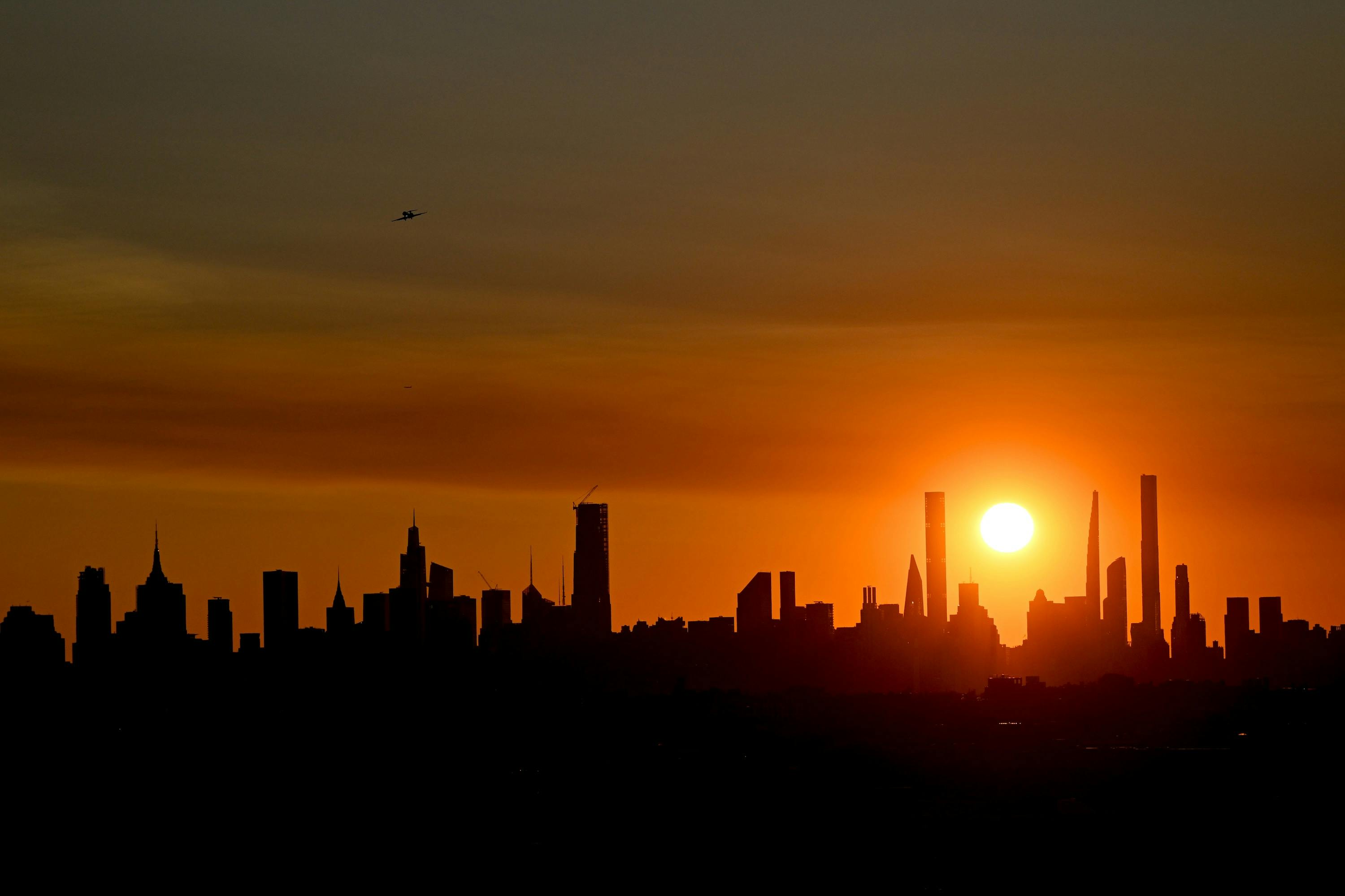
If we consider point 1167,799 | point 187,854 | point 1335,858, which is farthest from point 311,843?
point 1167,799

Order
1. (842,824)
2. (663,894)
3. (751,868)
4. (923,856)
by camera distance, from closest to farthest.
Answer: (663,894), (751,868), (923,856), (842,824)

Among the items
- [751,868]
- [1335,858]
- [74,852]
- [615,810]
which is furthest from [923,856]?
[74,852]

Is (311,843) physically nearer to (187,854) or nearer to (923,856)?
(187,854)

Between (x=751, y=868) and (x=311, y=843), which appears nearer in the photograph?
(x=751, y=868)

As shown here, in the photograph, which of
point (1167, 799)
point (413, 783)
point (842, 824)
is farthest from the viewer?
point (413, 783)

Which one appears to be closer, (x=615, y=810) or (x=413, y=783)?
(x=615, y=810)

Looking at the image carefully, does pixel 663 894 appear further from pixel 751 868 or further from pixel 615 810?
pixel 615 810

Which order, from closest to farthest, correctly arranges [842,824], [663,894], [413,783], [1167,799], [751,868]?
[663,894], [751,868], [842,824], [1167,799], [413,783]

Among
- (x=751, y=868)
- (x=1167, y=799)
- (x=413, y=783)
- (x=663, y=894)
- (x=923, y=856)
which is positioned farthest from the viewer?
(x=413, y=783)
